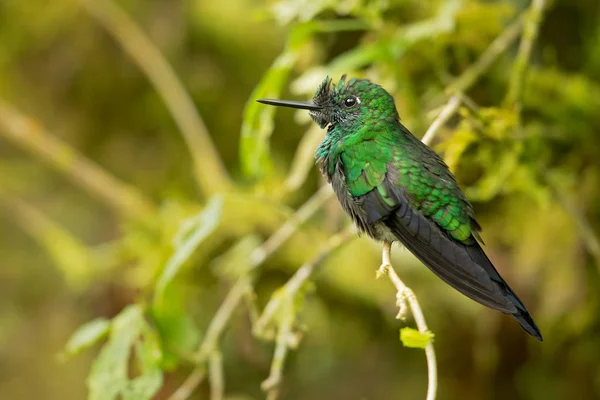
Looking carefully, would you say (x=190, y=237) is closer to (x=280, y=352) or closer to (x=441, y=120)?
(x=280, y=352)

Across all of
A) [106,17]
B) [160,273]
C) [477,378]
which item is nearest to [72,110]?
[106,17]

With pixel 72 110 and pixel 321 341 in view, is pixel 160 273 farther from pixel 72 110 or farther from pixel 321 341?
pixel 72 110

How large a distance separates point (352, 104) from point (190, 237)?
49 cm

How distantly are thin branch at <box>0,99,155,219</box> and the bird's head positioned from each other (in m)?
1.22

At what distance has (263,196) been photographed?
1.54m

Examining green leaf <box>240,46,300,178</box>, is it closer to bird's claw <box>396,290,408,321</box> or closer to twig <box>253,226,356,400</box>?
twig <box>253,226,356,400</box>

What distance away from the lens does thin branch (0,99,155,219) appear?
7.06 feet

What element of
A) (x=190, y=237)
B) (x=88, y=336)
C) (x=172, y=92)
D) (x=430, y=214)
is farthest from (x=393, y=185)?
(x=172, y=92)

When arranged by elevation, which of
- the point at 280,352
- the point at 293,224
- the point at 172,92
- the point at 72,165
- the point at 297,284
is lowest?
the point at 280,352

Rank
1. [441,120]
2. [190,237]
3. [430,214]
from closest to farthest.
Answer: [430,214], [441,120], [190,237]

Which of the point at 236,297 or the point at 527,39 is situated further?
the point at 236,297

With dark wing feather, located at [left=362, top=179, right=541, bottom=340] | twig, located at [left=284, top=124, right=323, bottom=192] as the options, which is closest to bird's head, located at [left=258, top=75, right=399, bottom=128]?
dark wing feather, located at [left=362, top=179, right=541, bottom=340]

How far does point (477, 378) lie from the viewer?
6.81 ft

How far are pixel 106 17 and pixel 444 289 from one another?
134 cm
